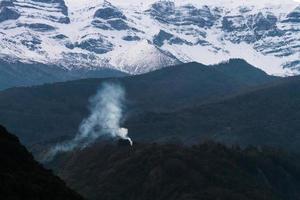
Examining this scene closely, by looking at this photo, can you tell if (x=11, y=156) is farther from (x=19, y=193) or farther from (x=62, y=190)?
(x=19, y=193)

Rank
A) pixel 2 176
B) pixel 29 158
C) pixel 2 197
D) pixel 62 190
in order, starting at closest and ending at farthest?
pixel 2 197, pixel 2 176, pixel 62 190, pixel 29 158

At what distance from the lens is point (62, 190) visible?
16350 centimetres

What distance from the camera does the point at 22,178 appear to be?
6250 inches

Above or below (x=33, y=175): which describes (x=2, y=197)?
above

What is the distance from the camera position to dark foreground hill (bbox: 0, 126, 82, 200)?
15000 centimetres

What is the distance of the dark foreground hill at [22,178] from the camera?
492ft

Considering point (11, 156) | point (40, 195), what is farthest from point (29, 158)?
point (40, 195)

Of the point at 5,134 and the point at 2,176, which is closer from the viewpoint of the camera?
the point at 2,176

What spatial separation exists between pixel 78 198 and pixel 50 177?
7.47m

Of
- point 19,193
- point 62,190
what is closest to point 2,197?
point 19,193

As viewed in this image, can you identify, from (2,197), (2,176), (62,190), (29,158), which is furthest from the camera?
(29,158)

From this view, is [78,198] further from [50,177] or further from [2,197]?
[2,197]

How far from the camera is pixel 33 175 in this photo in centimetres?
16475

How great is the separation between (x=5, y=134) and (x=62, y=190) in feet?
72.6
